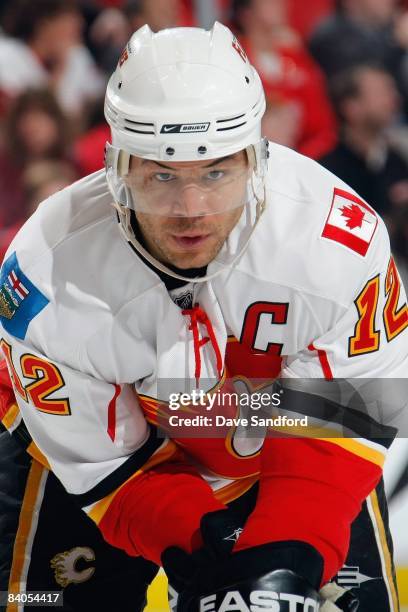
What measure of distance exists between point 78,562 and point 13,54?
264 centimetres

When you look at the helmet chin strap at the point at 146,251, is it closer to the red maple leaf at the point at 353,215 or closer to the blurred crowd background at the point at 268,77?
the red maple leaf at the point at 353,215

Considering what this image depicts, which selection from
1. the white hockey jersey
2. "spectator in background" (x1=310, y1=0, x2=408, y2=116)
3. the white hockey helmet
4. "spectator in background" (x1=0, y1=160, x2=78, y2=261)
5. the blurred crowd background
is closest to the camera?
the white hockey helmet

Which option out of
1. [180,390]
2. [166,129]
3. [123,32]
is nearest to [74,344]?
[180,390]

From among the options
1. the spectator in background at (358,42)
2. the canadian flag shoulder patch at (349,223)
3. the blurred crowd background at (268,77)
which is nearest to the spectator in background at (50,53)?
the blurred crowd background at (268,77)

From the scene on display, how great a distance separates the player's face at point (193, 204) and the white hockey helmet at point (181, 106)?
0.01m

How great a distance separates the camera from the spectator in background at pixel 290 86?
4766 millimetres

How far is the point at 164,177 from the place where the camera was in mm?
2129

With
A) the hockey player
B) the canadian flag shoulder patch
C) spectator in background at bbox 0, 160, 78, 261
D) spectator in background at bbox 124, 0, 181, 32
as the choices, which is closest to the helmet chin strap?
the hockey player

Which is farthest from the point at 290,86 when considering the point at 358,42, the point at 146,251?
the point at 146,251

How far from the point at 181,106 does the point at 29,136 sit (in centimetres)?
265

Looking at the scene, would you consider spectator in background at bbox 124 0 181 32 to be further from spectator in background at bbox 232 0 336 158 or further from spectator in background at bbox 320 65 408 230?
spectator in background at bbox 320 65 408 230

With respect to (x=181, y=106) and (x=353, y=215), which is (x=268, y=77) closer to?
(x=353, y=215)

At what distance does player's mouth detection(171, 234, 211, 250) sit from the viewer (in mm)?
2133

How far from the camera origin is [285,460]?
227 centimetres
